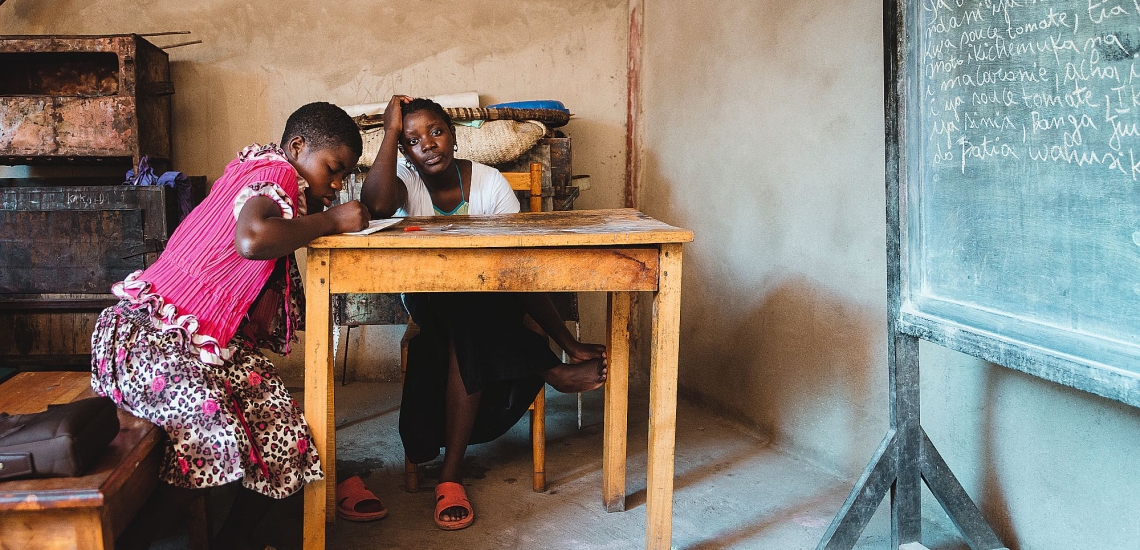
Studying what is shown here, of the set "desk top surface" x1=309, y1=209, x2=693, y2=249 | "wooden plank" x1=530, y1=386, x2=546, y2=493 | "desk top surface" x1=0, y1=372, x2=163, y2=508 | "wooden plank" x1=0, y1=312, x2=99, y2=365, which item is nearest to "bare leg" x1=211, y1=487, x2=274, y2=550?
"desk top surface" x1=0, y1=372, x2=163, y2=508

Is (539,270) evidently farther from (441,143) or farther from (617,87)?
(617,87)

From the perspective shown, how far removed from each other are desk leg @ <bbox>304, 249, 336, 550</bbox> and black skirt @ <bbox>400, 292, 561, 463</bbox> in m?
0.52

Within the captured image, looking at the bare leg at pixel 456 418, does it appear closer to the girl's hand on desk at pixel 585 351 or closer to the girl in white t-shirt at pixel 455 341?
the girl in white t-shirt at pixel 455 341

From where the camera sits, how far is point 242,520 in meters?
2.04

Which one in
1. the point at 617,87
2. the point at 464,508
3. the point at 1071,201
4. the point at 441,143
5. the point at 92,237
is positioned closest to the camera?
the point at 1071,201

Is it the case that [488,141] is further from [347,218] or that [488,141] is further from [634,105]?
[347,218]

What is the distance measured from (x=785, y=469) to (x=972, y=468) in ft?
2.29

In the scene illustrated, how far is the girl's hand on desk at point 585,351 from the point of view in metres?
2.45

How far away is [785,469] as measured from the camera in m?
2.75

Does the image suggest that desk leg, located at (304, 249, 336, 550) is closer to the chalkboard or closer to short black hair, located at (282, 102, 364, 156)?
short black hair, located at (282, 102, 364, 156)

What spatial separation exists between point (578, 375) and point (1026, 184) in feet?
4.35

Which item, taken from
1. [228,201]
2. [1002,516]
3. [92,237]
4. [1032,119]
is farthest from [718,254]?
[92,237]

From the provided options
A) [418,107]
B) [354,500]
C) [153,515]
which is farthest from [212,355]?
[418,107]

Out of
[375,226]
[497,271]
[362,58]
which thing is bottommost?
[497,271]
